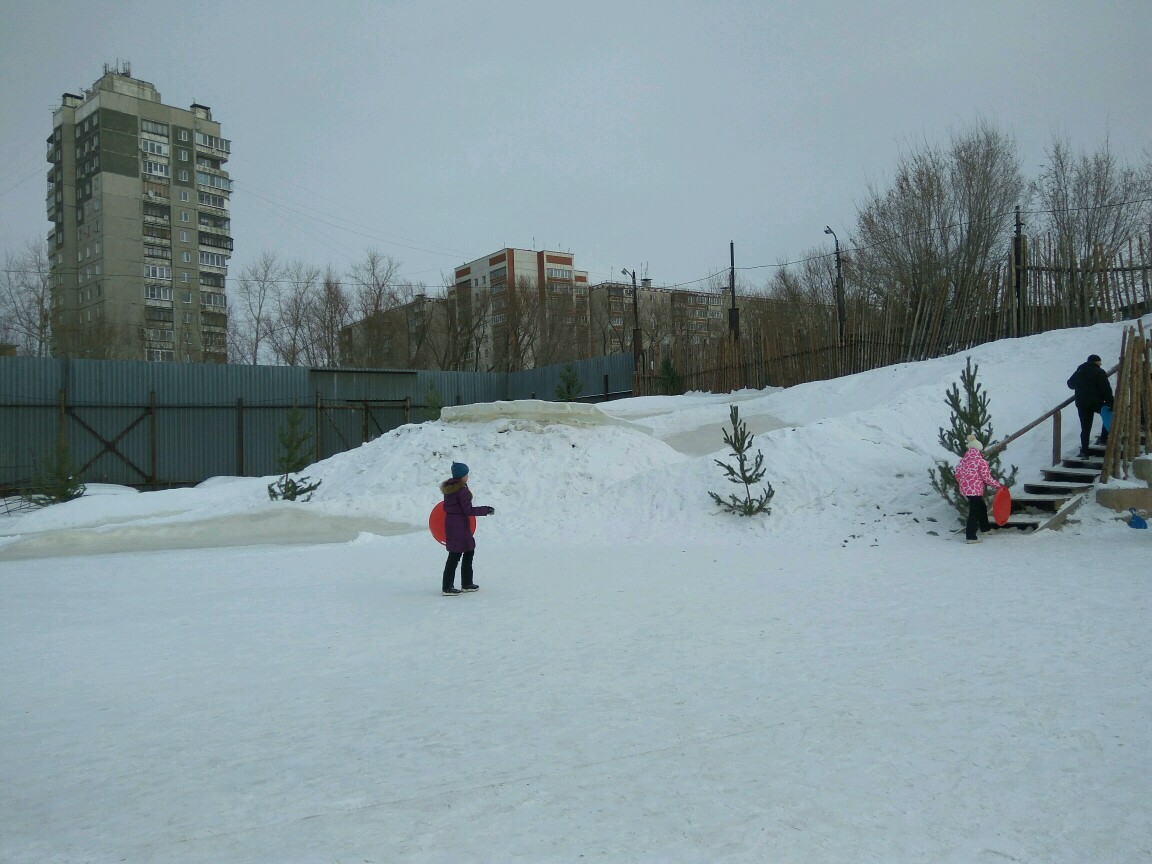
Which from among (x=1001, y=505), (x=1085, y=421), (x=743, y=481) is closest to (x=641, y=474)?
(x=743, y=481)

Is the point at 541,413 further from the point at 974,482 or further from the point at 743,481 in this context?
the point at 974,482

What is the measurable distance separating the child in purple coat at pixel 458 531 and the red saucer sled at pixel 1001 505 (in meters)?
6.84

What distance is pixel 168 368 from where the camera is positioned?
24.9m

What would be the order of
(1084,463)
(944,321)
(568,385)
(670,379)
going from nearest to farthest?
(1084,463) → (944,321) → (670,379) → (568,385)

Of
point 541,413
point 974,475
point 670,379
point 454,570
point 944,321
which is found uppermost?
point 944,321

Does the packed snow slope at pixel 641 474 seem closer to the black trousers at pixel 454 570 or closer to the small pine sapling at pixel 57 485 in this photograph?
the small pine sapling at pixel 57 485

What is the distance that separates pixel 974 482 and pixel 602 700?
798 centimetres

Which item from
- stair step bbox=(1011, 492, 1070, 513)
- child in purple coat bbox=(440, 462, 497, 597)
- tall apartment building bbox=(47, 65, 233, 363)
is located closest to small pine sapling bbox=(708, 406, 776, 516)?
stair step bbox=(1011, 492, 1070, 513)

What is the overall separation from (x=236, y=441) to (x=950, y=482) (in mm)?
21686

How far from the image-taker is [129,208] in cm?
6347

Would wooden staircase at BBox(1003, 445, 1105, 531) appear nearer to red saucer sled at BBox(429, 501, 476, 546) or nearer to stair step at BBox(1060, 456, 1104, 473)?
stair step at BBox(1060, 456, 1104, 473)

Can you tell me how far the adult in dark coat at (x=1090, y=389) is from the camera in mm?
12422

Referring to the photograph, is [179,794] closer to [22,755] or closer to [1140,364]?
[22,755]

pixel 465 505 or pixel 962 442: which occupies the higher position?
pixel 962 442
